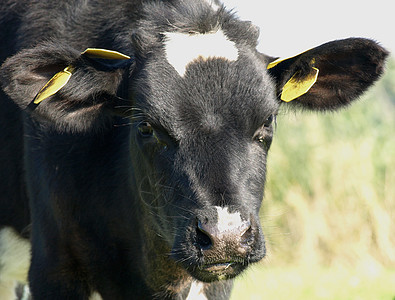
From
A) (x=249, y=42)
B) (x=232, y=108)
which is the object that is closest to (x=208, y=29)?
(x=249, y=42)

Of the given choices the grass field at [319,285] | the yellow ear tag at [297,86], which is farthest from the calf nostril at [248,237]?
the grass field at [319,285]

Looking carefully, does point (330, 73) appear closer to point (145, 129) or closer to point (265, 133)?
point (265, 133)

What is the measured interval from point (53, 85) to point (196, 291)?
2.04 m

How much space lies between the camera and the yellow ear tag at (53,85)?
4.99 m

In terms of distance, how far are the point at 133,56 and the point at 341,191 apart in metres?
9.67

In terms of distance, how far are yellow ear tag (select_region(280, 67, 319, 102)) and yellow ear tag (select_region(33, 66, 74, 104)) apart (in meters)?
1.62

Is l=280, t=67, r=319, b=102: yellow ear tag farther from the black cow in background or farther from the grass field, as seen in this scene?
the grass field

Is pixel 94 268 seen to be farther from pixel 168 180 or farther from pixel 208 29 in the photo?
pixel 208 29

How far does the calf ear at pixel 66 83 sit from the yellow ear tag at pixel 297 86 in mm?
1213

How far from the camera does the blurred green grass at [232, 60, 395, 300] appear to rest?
45.9 feet

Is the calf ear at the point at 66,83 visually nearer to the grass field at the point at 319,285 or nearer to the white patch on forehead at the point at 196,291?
the white patch on forehead at the point at 196,291

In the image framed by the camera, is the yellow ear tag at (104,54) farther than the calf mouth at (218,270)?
Yes

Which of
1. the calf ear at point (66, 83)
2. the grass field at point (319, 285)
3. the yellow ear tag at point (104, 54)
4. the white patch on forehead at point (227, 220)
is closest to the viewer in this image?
the white patch on forehead at point (227, 220)

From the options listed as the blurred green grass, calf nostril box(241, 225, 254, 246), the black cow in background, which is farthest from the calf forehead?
the blurred green grass
